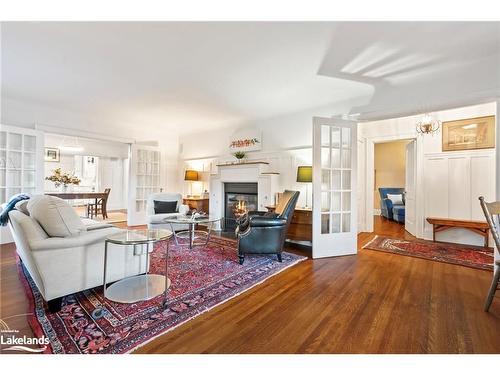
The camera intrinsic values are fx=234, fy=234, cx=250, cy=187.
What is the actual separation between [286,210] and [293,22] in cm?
210

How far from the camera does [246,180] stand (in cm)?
488

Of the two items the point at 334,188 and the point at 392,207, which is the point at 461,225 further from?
the point at 392,207

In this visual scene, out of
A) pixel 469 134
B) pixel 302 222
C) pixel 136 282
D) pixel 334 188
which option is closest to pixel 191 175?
pixel 302 222

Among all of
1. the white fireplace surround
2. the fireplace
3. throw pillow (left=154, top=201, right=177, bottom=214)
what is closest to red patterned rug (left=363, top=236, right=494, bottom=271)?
the white fireplace surround

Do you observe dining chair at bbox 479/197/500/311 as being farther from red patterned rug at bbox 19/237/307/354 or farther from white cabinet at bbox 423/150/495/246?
white cabinet at bbox 423/150/495/246

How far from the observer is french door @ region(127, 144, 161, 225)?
5684 mm

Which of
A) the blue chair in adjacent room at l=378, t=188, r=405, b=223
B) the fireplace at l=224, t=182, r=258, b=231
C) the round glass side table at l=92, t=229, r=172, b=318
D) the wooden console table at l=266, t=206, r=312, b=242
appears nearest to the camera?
the round glass side table at l=92, t=229, r=172, b=318

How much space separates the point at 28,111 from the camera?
428 centimetres

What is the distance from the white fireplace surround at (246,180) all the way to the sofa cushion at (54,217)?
3.08 m

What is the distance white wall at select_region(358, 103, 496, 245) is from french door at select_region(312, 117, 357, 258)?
1.95 m

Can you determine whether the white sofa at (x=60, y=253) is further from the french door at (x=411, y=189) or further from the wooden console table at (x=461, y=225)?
the french door at (x=411, y=189)

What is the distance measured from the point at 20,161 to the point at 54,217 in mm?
3365

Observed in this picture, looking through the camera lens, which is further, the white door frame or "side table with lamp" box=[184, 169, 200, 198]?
"side table with lamp" box=[184, 169, 200, 198]
